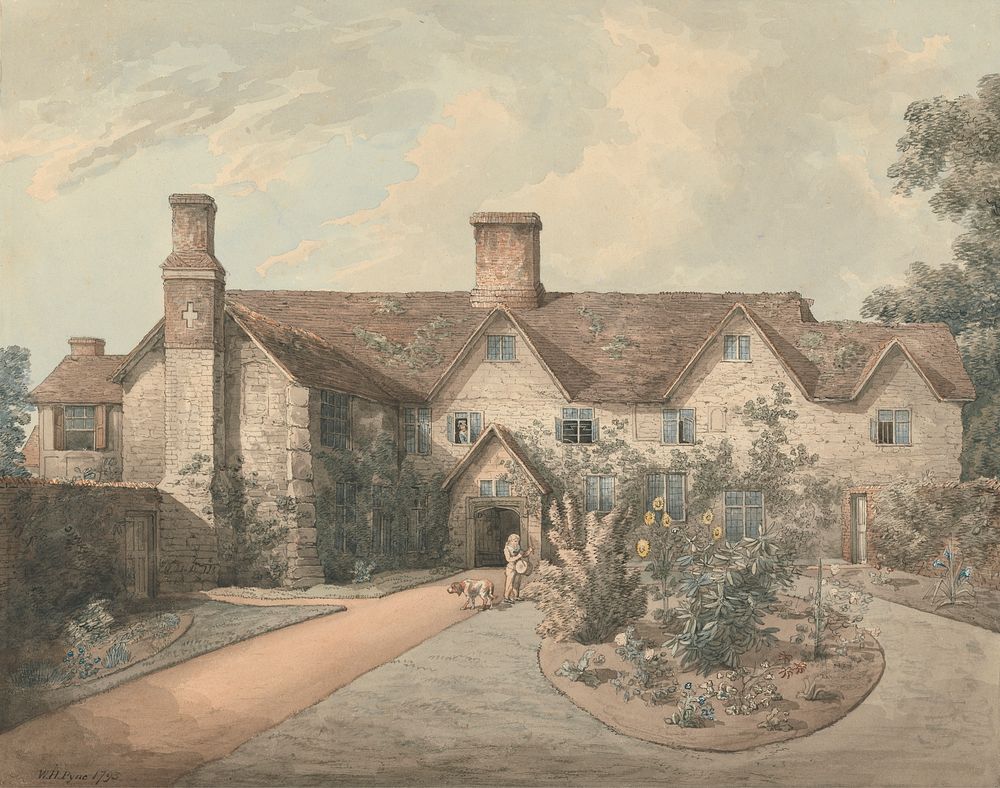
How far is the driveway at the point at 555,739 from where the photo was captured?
31.1ft

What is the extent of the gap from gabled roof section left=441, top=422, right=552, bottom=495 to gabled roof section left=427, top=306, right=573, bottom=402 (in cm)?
163

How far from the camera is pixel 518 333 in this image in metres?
17.1

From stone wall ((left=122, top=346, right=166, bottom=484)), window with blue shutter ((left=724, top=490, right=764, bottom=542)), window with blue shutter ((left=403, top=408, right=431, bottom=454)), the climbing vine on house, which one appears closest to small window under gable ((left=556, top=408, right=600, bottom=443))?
window with blue shutter ((left=403, top=408, right=431, bottom=454))

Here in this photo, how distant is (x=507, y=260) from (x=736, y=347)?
441cm

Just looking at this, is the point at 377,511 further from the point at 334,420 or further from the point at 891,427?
the point at 891,427

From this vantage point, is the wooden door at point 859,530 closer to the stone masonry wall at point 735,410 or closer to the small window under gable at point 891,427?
the stone masonry wall at point 735,410

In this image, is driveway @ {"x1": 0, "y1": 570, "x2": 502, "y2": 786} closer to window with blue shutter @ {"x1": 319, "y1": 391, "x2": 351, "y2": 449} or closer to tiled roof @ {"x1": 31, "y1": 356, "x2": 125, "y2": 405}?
tiled roof @ {"x1": 31, "y1": 356, "x2": 125, "y2": 405}

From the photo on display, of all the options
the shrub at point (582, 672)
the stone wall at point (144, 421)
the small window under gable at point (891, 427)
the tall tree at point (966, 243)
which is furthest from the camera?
the stone wall at point (144, 421)

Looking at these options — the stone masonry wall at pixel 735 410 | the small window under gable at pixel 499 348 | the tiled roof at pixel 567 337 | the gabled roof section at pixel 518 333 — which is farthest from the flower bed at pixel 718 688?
the small window under gable at pixel 499 348

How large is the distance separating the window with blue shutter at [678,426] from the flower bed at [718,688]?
4.95 meters

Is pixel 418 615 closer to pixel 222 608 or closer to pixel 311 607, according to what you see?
pixel 311 607

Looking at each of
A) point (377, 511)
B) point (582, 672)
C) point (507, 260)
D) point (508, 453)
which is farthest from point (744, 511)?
point (377, 511)

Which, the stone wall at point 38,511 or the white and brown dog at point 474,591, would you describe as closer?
the stone wall at point 38,511

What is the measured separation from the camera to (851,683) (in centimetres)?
998
